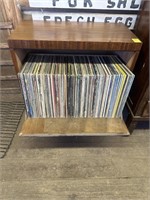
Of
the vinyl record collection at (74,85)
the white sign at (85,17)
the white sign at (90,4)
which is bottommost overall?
the vinyl record collection at (74,85)

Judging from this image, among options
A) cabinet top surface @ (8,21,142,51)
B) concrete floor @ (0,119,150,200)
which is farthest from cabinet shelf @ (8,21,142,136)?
concrete floor @ (0,119,150,200)

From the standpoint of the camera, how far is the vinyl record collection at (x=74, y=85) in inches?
27.5

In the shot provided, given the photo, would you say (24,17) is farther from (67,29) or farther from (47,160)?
(47,160)

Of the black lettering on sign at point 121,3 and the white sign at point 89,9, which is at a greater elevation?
the black lettering on sign at point 121,3

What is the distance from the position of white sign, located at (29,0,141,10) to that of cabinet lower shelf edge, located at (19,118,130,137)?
553mm

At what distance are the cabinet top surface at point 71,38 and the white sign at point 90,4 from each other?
4.3 inches

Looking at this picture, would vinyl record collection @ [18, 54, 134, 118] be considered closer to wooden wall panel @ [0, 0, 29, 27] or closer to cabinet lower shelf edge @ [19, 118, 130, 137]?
cabinet lower shelf edge @ [19, 118, 130, 137]

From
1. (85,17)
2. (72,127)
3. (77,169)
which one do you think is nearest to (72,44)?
(85,17)

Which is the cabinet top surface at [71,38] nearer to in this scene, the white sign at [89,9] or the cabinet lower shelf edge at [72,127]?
the white sign at [89,9]

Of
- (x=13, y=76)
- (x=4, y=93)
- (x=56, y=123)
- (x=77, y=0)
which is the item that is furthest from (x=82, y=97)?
(x=4, y=93)

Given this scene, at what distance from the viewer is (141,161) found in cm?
88

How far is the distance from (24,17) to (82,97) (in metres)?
0.51

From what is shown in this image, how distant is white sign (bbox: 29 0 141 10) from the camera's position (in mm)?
779

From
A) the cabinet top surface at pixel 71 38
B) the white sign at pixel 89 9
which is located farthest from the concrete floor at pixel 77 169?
the white sign at pixel 89 9
